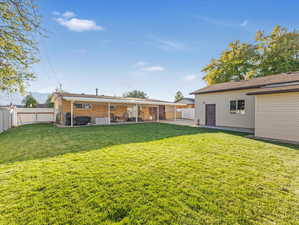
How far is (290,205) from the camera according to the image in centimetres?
219

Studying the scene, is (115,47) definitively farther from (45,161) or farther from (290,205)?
(290,205)

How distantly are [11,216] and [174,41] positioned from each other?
14.8 m

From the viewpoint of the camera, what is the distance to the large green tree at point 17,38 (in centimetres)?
417

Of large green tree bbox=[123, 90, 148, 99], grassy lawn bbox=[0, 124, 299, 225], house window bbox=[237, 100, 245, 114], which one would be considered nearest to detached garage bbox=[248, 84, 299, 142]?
house window bbox=[237, 100, 245, 114]

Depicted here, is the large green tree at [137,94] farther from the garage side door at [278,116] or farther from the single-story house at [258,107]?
the garage side door at [278,116]

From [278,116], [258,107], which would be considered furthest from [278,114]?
[258,107]

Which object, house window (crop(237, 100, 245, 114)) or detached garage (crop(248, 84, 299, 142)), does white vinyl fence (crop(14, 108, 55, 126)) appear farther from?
detached garage (crop(248, 84, 299, 142))

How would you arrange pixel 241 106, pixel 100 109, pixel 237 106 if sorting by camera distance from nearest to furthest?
pixel 241 106 → pixel 237 106 → pixel 100 109

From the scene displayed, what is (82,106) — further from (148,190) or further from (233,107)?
(148,190)

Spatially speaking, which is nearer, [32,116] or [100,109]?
[32,116]

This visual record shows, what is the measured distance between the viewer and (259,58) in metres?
20.5

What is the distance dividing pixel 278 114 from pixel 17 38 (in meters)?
10.9

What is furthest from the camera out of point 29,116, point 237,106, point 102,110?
point 102,110

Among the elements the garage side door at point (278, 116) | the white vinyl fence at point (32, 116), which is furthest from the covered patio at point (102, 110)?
the garage side door at point (278, 116)
